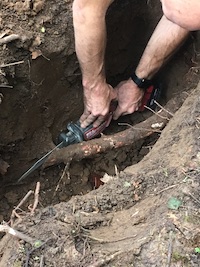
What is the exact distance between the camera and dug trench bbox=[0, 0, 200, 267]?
1930mm

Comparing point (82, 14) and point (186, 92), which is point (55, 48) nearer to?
point (82, 14)

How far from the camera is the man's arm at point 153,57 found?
3070mm

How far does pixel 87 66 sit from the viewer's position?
2.95 m

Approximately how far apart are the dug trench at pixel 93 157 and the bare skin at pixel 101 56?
0.57 ft

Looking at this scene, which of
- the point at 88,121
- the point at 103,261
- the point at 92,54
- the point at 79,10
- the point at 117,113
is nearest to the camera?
the point at 103,261

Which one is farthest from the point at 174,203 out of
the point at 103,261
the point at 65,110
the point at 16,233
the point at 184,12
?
the point at 65,110

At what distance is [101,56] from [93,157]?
706 millimetres

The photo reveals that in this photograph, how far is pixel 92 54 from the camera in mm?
2867

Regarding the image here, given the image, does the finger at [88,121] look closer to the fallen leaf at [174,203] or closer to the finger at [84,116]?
the finger at [84,116]

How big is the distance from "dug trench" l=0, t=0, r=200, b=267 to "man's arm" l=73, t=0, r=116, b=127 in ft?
0.58

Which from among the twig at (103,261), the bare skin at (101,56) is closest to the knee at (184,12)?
the bare skin at (101,56)

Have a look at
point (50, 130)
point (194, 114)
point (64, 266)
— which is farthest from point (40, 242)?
point (50, 130)

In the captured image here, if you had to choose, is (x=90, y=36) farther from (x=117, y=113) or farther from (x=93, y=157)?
(x=93, y=157)

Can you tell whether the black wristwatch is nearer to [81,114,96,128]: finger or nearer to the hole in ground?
the hole in ground
